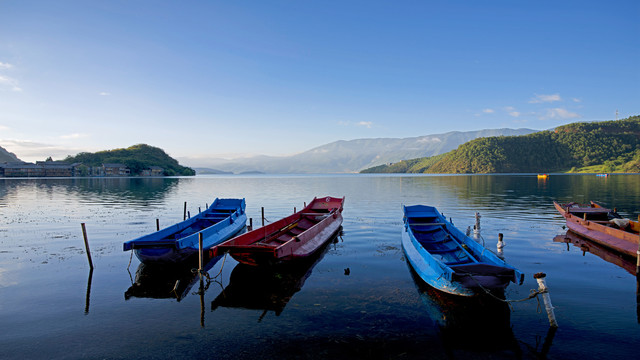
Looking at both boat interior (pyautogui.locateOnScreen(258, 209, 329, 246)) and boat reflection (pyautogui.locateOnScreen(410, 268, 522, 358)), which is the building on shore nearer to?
boat interior (pyautogui.locateOnScreen(258, 209, 329, 246))

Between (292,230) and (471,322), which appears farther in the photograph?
→ (292,230)

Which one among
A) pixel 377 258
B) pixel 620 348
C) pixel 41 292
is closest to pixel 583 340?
pixel 620 348

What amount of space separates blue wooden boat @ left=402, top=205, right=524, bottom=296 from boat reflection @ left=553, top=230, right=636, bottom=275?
8.51m

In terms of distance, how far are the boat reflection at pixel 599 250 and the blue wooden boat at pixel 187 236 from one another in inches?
883

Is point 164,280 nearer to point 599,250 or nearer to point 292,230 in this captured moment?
point 292,230

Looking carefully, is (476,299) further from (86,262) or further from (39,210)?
(39,210)

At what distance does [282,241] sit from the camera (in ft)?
66.6

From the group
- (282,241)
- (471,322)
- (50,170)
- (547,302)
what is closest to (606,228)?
(547,302)

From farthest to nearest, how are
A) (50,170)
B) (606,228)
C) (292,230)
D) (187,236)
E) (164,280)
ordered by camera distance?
1. (50,170)
2. (292,230)
3. (606,228)
4. (187,236)
5. (164,280)

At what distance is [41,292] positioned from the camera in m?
14.3

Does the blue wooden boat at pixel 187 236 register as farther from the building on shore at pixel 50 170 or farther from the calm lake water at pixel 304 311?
the building on shore at pixel 50 170

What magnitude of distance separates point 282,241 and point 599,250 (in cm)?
2036

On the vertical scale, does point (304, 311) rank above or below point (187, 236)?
below

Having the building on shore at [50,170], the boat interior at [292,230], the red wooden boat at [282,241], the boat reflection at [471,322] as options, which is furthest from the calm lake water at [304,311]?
the building on shore at [50,170]
